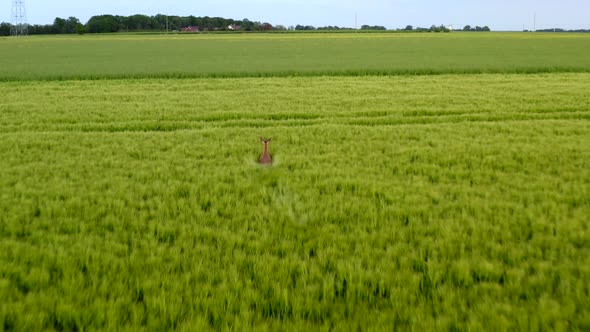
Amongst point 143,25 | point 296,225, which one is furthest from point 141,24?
point 296,225

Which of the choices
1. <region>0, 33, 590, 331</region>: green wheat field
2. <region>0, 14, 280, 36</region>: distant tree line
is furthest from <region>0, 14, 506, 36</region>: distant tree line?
<region>0, 33, 590, 331</region>: green wheat field

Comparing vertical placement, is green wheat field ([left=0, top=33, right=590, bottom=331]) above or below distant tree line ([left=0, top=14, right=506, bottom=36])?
below

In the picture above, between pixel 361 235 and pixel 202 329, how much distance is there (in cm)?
173

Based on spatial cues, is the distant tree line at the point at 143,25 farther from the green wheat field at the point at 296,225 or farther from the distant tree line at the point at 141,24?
the green wheat field at the point at 296,225

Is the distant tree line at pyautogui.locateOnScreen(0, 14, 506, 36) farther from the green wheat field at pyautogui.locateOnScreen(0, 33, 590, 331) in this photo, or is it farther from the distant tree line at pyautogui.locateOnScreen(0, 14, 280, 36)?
the green wheat field at pyautogui.locateOnScreen(0, 33, 590, 331)

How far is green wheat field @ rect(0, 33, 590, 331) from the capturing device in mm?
2779

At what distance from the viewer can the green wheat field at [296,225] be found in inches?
109

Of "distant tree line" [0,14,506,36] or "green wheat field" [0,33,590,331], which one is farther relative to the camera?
"distant tree line" [0,14,506,36]

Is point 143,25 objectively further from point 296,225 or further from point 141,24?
point 296,225

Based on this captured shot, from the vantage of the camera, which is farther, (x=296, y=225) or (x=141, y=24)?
(x=141, y=24)

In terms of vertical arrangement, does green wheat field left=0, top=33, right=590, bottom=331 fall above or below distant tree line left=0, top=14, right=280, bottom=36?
below

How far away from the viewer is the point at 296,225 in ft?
13.7

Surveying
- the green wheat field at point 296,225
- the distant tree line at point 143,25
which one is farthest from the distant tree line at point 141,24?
the green wheat field at point 296,225

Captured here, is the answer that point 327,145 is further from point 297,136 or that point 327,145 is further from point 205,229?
point 205,229
